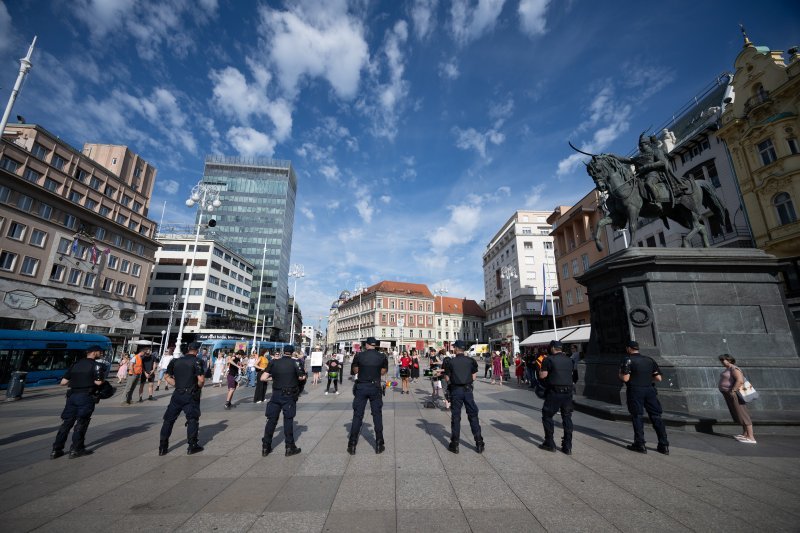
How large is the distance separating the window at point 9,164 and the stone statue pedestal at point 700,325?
4541 centimetres

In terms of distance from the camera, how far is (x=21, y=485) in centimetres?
451

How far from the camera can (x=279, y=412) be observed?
611 cm

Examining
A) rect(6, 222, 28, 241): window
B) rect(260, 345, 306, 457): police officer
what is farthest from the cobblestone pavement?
rect(6, 222, 28, 241): window

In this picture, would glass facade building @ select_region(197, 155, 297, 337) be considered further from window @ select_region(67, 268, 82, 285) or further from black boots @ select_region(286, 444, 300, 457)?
black boots @ select_region(286, 444, 300, 457)

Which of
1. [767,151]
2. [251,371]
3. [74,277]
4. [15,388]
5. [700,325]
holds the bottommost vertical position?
[15,388]

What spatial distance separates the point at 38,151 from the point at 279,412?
44.9 meters

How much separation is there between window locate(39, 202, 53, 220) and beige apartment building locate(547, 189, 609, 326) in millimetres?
52647

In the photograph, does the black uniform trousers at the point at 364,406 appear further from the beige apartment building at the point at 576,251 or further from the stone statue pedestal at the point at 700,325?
the beige apartment building at the point at 576,251

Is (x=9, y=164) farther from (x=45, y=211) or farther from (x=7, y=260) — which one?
(x=7, y=260)

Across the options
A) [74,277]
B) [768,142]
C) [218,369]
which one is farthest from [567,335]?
[74,277]

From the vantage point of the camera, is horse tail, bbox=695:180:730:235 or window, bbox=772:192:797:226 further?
window, bbox=772:192:797:226

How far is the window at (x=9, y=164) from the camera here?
29.4m

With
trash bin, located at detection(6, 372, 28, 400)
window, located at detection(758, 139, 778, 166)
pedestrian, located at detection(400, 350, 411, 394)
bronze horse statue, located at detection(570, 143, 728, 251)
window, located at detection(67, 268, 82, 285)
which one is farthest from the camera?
window, located at detection(67, 268, 82, 285)

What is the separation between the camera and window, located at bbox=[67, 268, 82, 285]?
114 feet
